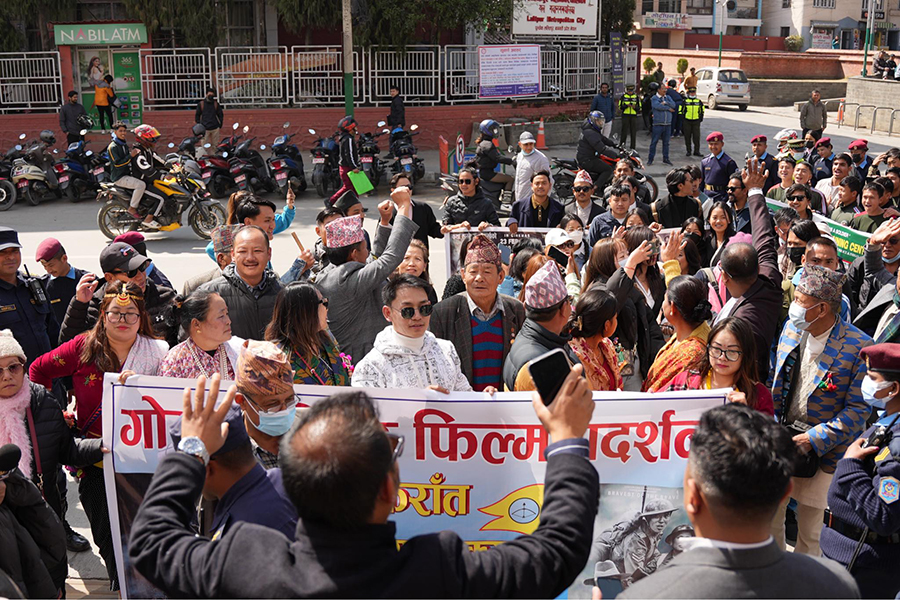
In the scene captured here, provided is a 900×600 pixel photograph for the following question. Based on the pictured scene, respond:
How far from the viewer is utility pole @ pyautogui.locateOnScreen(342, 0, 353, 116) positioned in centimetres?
1853

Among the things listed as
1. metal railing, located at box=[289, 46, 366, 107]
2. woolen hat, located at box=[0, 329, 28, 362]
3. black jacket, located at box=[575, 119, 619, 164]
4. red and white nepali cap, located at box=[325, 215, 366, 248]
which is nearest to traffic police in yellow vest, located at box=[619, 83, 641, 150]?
metal railing, located at box=[289, 46, 366, 107]

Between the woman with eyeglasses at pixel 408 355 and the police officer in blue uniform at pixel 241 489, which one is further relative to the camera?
the woman with eyeglasses at pixel 408 355

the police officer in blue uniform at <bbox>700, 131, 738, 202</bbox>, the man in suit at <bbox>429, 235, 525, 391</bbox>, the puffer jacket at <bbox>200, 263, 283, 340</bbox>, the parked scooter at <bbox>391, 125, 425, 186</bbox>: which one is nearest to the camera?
the man in suit at <bbox>429, 235, 525, 391</bbox>

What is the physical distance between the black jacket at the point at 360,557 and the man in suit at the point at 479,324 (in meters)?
2.70

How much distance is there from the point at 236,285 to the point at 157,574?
3.18 metres

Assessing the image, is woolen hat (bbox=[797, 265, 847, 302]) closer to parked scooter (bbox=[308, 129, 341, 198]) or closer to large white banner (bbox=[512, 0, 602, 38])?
parked scooter (bbox=[308, 129, 341, 198])

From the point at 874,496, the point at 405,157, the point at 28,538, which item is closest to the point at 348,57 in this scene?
the point at 405,157

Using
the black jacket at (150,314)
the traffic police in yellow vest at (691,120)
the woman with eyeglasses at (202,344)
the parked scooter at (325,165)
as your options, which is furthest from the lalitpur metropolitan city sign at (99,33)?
the woman with eyeglasses at (202,344)

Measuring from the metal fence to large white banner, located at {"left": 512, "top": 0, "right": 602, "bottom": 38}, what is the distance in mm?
1447

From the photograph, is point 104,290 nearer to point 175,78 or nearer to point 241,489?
point 241,489

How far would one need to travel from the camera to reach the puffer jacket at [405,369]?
13.9 ft

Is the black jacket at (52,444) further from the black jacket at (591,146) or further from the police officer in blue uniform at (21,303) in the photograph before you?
the black jacket at (591,146)

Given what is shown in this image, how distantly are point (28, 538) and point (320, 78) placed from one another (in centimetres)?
1858

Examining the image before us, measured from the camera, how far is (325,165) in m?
16.2
